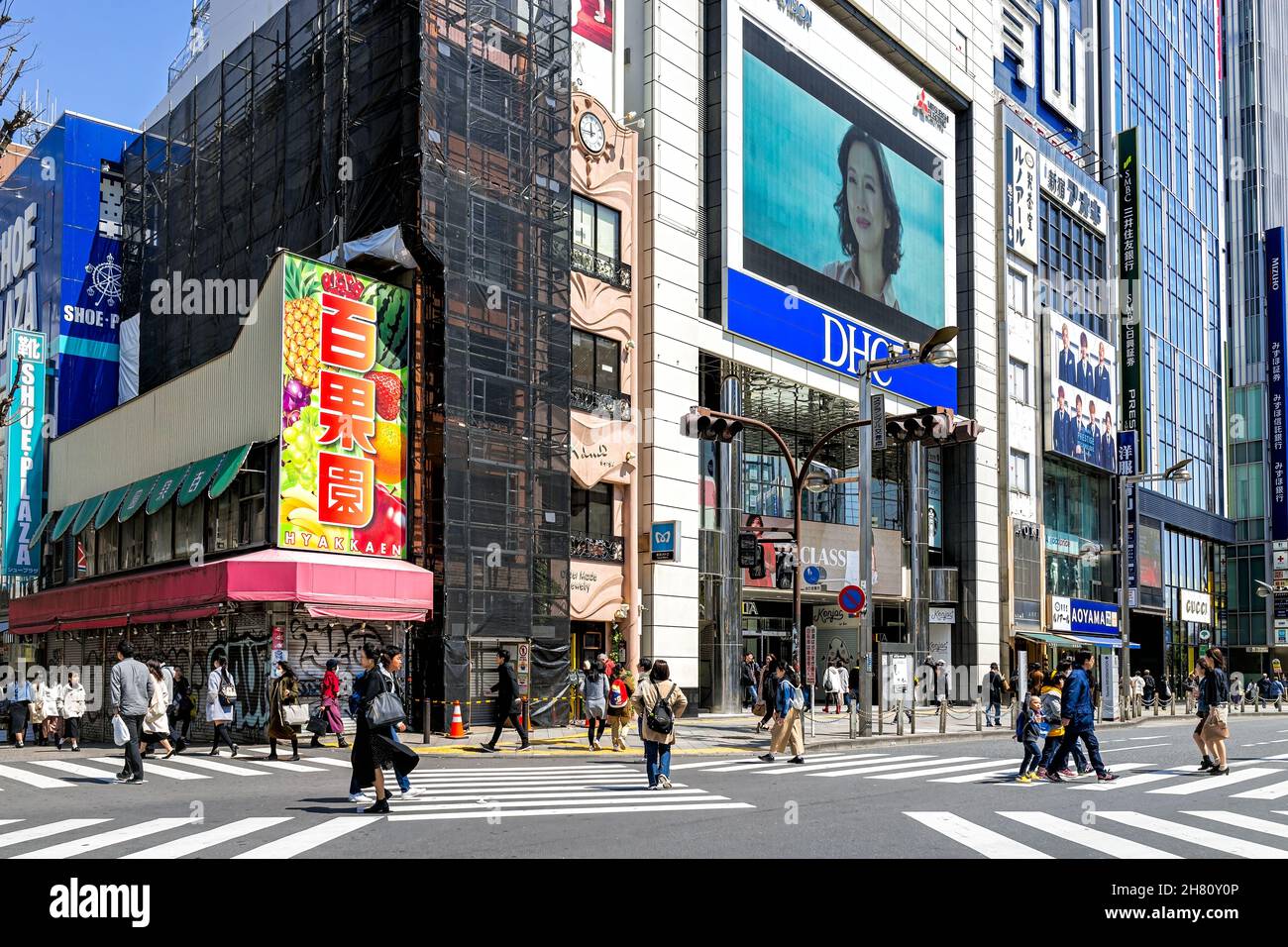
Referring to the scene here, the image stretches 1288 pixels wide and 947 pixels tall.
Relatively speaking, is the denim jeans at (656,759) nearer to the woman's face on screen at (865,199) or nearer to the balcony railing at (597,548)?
the balcony railing at (597,548)

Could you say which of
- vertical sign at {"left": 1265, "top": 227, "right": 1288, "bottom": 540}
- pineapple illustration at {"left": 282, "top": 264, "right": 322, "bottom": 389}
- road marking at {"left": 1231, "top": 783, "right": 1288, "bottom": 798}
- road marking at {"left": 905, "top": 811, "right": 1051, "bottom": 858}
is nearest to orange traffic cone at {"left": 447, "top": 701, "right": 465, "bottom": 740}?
pineapple illustration at {"left": 282, "top": 264, "right": 322, "bottom": 389}

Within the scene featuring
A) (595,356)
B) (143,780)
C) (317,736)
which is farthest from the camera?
(595,356)

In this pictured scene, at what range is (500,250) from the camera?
29797mm

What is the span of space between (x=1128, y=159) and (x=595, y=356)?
41193 mm

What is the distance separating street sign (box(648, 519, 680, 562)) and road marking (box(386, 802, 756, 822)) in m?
18.4

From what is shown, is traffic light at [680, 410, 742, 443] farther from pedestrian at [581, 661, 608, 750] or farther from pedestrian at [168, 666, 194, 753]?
pedestrian at [168, 666, 194, 753]

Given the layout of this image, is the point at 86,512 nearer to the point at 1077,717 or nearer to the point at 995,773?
the point at 995,773

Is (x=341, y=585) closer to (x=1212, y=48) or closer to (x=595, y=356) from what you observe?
(x=595, y=356)

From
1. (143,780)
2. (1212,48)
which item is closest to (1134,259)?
(1212,48)

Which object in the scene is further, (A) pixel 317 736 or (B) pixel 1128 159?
(B) pixel 1128 159

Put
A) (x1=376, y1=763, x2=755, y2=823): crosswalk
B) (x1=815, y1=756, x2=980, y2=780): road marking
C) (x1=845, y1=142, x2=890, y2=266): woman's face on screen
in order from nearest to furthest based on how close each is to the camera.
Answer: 1. (x1=376, y1=763, x2=755, y2=823): crosswalk
2. (x1=815, y1=756, x2=980, y2=780): road marking
3. (x1=845, y1=142, x2=890, y2=266): woman's face on screen

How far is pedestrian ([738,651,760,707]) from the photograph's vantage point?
37.3 meters

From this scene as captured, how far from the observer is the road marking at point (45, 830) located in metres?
11.7

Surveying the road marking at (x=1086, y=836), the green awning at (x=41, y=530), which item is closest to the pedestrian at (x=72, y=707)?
the green awning at (x=41, y=530)
